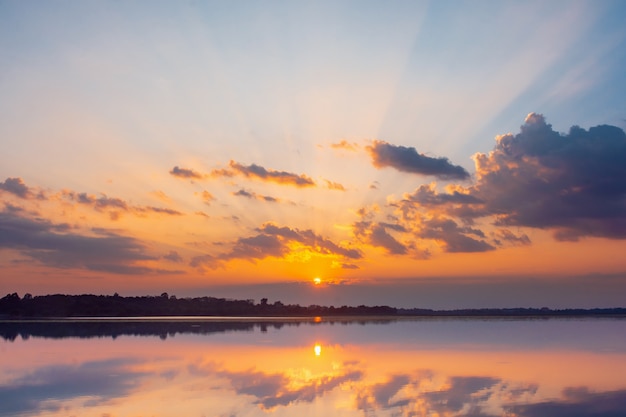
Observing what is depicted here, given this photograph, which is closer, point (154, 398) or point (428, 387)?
point (154, 398)

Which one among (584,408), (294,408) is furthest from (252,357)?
(584,408)

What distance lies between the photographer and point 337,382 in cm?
2684

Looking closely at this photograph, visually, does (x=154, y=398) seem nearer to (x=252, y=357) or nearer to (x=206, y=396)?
(x=206, y=396)

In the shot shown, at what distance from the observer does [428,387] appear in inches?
1014

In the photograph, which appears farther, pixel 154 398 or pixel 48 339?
pixel 48 339

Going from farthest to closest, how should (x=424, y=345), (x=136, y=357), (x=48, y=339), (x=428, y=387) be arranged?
(x=48, y=339), (x=424, y=345), (x=136, y=357), (x=428, y=387)

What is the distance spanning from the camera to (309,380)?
2752cm

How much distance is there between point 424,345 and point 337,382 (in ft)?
71.8

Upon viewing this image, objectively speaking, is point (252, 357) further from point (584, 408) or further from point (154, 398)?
point (584, 408)

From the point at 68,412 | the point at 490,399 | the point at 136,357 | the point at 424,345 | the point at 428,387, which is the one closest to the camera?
the point at 68,412

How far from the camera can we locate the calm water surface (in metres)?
21.1

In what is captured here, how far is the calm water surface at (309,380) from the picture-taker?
21109 millimetres

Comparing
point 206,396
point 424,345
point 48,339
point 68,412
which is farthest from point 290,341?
point 68,412

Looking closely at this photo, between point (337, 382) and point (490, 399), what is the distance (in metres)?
6.70
